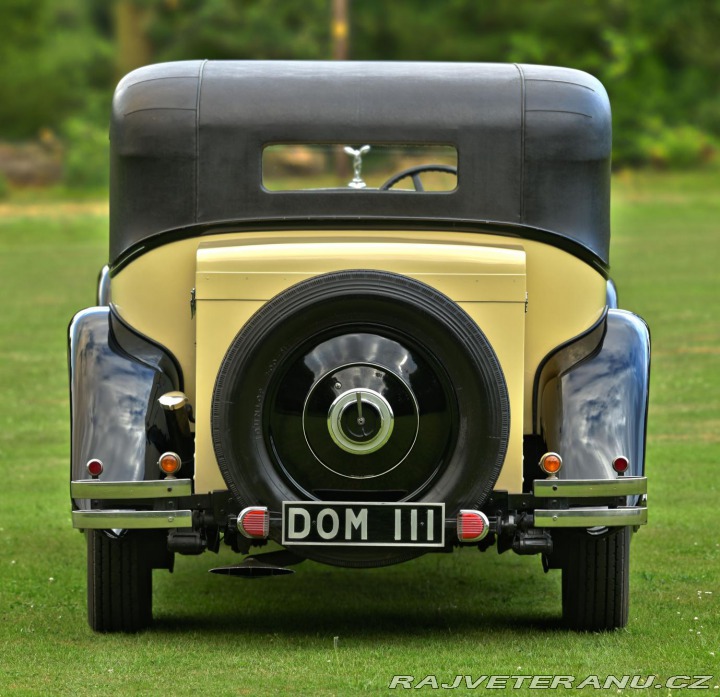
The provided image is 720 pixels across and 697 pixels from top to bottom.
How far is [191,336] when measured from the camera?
20.4ft

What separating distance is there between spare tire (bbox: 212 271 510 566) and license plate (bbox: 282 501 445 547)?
67 millimetres

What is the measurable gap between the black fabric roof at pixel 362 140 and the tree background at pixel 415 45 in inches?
1400

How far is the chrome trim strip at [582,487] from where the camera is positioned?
18.6 ft

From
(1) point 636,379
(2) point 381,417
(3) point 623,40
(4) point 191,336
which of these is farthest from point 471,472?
(3) point 623,40

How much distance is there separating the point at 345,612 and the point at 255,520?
1.22 metres

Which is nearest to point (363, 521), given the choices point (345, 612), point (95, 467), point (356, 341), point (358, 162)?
point (356, 341)

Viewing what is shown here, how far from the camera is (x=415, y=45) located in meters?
48.7

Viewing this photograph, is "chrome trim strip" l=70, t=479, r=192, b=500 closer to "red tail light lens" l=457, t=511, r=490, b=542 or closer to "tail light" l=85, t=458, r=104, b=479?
"tail light" l=85, t=458, r=104, b=479

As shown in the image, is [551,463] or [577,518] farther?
[551,463]

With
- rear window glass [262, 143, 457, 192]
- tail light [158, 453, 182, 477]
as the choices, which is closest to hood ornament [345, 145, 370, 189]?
rear window glass [262, 143, 457, 192]

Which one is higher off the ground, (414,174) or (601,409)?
(414,174)

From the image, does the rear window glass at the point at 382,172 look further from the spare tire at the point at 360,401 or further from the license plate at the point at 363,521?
the license plate at the point at 363,521

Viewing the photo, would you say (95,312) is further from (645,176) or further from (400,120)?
(645,176)

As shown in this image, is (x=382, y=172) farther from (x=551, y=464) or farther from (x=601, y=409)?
(x=551, y=464)
